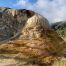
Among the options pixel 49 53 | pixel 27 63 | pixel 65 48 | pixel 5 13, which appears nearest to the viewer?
pixel 27 63

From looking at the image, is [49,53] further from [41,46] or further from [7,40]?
[7,40]

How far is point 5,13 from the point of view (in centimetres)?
1612

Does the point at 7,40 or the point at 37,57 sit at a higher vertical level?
the point at 7,40

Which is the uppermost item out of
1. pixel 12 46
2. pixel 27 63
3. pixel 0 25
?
pixel 0 25

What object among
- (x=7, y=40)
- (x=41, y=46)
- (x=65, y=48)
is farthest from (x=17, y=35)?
(x=65, y=48)

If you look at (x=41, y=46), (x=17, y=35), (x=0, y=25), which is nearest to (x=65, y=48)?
(x=41, y=46)

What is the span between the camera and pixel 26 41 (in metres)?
14.5

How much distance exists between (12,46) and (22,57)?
1.18 metres

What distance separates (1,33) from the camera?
15.2m

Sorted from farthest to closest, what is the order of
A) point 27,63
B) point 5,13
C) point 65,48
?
1. point 5,13
2. point 65,48
3. point 27,63

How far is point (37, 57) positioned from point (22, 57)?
0.67 meters

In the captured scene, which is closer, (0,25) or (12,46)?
(12,46)

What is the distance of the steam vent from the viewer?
511 inches

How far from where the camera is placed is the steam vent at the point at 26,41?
13.0 m
